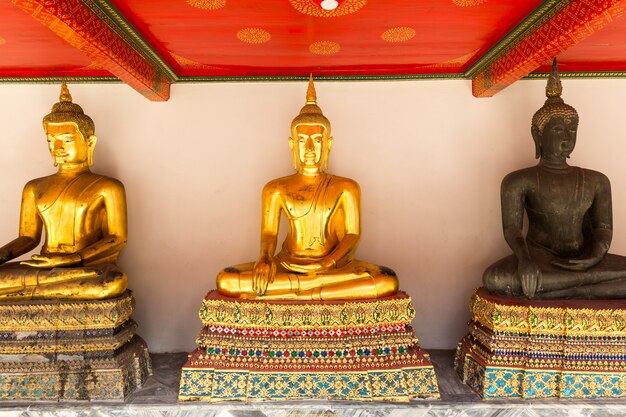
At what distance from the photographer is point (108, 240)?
134 inches

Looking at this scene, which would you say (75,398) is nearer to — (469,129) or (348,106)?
(348,106)

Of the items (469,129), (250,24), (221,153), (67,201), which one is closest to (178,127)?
(221,153)

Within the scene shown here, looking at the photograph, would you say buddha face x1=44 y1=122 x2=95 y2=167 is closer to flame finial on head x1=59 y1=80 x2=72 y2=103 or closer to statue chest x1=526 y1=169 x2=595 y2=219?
flame finial on head x1=59 y1=80 x2=72 y2=103

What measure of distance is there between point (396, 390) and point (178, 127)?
2.71 m

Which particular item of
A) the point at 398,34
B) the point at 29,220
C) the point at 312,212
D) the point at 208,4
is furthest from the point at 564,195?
the point at 29,220

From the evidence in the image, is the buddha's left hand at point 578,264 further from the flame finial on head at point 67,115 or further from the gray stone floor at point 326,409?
the flame finial on head at point 67,115

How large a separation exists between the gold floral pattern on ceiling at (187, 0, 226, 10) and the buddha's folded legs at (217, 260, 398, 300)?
5.47 ft

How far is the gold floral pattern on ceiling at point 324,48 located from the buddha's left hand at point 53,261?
2.26 m

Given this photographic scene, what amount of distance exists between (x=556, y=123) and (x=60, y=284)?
3.65m

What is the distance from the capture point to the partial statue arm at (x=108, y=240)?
125 inches

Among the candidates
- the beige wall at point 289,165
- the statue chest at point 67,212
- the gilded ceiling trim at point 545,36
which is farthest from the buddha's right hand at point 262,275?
the gilded ceiling trim at point 545,36

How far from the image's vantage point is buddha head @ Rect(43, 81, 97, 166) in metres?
3.47

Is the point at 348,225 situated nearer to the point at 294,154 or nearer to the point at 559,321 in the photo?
the point at 294,154

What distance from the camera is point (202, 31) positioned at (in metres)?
3.06
